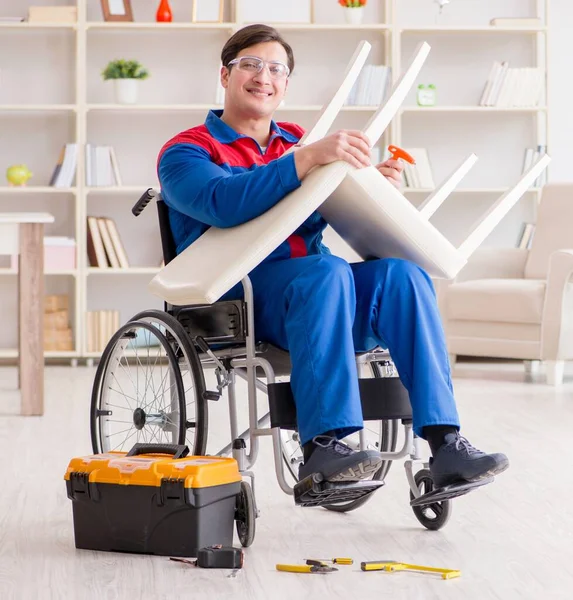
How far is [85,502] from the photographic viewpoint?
6.28 feet

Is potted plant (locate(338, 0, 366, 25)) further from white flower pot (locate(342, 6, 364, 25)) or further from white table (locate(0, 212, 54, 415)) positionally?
white table (locate(0, 212, 54, 415))

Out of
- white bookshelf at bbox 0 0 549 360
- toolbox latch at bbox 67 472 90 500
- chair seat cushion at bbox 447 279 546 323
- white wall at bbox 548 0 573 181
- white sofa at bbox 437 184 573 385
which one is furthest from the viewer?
white wall at bbox 548 0 573 181

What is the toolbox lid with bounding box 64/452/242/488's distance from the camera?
5.90 feet

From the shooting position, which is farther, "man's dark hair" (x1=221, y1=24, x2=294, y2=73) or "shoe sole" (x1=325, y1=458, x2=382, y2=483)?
"man's dark hair" (x1=221, y1=24, x2=294, y2=73)

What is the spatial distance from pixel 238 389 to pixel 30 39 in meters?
2.50

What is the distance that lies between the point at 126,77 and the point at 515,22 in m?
2.08

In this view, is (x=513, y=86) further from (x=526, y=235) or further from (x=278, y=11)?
(x=278, y=11)

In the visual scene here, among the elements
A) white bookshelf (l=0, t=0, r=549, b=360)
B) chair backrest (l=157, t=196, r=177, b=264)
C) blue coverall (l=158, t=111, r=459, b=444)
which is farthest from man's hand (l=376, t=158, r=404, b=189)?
white bookshelf (l=0, t=0, r=549, b=360)

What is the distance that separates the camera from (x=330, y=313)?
6.12 feet

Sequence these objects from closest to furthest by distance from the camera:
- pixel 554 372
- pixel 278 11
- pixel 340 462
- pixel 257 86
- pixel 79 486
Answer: pixel 340 462 → pixel 79 486 → pixel 257 86 → pixel 554 372 → pixel 278 11

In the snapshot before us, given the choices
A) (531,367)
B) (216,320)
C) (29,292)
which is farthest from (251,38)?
(531,367)

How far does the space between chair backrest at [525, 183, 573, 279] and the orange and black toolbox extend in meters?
3.53

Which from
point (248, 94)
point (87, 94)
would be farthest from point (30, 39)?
point (248, 94)

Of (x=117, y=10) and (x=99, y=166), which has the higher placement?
(x=117, y=10)
